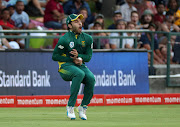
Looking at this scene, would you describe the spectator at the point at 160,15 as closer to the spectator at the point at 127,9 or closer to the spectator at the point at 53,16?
the spectator at the point at 127,9

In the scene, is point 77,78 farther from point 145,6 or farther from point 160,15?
point 145,6

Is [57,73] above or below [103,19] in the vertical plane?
below

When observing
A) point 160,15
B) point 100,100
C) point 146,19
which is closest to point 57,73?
point 100,100

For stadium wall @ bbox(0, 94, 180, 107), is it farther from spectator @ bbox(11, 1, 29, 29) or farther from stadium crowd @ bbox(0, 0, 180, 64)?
spectator @ bbox(11, 1, 29, 29)

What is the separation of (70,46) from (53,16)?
7199 mm

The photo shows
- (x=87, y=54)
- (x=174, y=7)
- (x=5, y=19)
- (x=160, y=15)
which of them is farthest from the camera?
(x=174, y=7)

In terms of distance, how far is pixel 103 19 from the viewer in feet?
50.5

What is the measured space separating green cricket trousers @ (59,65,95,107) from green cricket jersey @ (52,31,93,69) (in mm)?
169

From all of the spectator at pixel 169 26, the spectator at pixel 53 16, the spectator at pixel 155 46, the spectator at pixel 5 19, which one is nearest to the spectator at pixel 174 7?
the spectator at pixel 169 26

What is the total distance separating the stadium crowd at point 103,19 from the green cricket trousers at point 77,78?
491 centimetres

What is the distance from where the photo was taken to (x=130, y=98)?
12781 millimetres

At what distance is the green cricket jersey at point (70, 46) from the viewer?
8.59 metres

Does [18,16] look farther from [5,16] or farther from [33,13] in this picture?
[33,13]

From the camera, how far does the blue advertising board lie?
12.9 m
